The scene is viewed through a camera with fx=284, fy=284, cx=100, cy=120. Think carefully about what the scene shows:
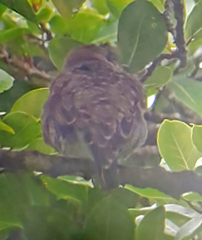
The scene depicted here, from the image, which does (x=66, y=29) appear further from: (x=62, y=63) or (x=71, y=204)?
(x=71, y=204)

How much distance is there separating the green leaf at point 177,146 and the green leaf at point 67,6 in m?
0.15

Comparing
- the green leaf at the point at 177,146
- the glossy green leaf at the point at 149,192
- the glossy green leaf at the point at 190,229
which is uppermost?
the green leaf at the point at 177,146

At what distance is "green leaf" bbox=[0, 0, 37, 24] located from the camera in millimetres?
288

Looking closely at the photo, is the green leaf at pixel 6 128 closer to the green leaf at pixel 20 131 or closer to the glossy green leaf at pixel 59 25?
the green leaf at pixel 20 131

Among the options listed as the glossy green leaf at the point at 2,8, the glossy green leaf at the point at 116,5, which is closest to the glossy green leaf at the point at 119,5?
the glossy green leaf at the point at 116,5

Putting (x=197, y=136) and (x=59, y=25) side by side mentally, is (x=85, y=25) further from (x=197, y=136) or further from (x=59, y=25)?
(x=197, y=136)

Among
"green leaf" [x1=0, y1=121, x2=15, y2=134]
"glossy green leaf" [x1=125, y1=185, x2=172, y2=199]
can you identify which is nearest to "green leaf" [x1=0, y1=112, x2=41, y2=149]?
"green leaf" [x1=0, y1=121, x2=15, y2=134]

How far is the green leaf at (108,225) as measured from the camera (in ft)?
0.79

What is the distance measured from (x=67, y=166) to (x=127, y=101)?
8 cm

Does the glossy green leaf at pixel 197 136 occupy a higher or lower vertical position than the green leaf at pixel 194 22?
lower

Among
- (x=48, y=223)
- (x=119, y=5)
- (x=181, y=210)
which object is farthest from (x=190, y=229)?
(x=119, y=5)

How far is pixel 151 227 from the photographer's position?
25 centimetres

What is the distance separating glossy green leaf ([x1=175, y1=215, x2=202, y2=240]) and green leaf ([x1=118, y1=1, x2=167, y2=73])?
0.15 metres

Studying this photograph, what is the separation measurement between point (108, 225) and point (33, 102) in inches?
5.3
